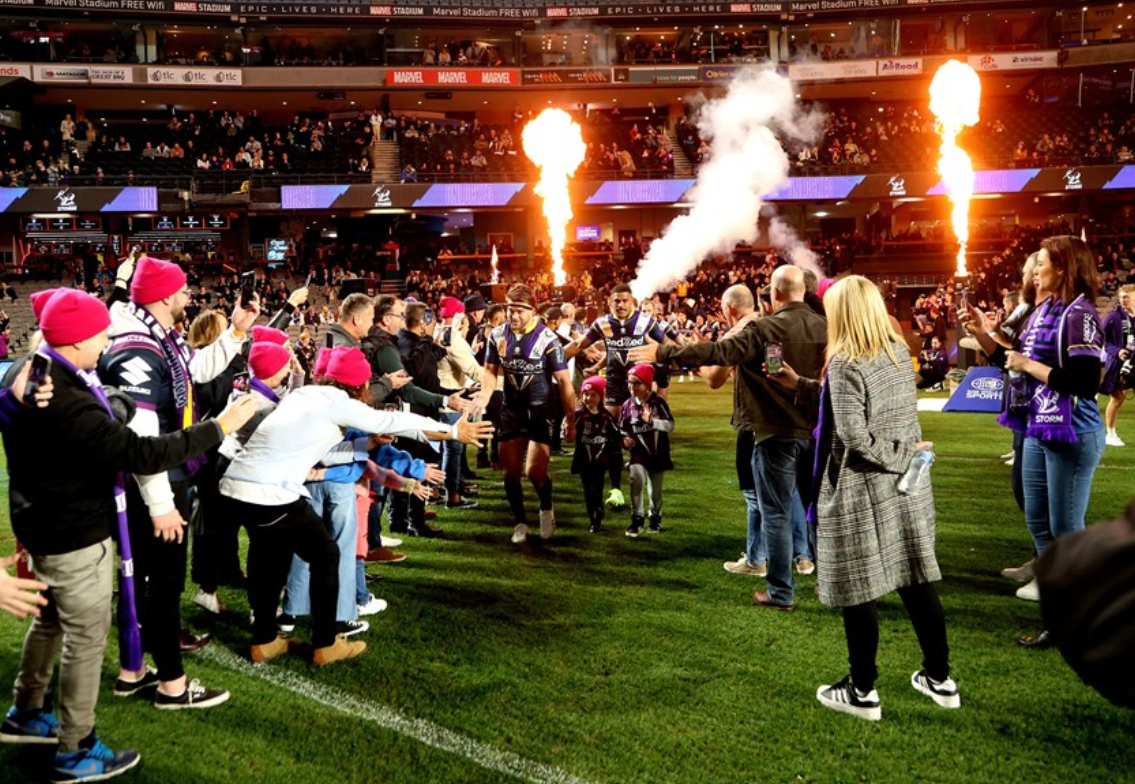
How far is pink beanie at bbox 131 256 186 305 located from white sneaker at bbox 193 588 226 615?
253cm

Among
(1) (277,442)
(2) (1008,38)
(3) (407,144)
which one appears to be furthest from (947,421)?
(2) (1008,38)

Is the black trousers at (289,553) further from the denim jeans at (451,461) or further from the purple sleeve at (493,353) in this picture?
the denim jeans at (451,461)

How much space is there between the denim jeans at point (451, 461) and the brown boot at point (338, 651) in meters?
4.23

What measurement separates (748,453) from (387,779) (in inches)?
152

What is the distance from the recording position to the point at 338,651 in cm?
548

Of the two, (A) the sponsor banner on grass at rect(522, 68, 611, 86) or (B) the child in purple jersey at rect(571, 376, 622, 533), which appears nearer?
(B) the child in purple jersey at rect(571, 376, 622, 533)

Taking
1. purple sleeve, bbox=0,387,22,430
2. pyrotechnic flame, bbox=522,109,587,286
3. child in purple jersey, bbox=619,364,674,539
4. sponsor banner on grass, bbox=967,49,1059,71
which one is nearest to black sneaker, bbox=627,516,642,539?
child in purple jersey, bbox=619,364,674,539

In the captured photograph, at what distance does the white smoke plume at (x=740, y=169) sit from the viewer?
37594 millimetres

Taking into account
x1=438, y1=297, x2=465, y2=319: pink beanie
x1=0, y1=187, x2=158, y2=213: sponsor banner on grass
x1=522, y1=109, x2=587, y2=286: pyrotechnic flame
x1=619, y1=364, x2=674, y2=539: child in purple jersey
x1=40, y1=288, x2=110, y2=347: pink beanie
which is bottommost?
x1=619, y1=364, x2=674, y2=539: child in purple jersey

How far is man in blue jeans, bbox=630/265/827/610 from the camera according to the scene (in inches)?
240

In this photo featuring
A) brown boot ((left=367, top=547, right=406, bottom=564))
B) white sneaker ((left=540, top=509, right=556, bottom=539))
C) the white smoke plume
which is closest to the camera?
brown boot ((left=367, top=547, right=406, bottom=564))

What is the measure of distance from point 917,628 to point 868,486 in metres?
0.80

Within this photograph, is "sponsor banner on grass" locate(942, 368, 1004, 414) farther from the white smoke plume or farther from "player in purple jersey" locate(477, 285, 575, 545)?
the white smoke plume

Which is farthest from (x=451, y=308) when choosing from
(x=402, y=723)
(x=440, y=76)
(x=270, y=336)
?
(x=440, y=76)
